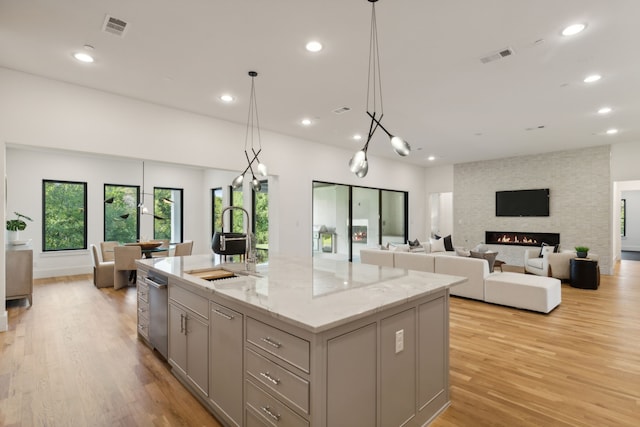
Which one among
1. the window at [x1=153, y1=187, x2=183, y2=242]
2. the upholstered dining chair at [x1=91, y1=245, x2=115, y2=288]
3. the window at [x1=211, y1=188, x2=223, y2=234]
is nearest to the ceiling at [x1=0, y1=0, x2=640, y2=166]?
the upholstered dining chair at [x1=91, y1=245, x2=115, y2=288]

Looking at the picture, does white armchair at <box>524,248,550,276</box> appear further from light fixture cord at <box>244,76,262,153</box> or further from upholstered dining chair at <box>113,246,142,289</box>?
upholstered dining chair at <box>113,246,142,289</box>

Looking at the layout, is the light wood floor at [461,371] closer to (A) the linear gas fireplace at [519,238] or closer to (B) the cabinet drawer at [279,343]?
(B) the cabinet drawer at [279,343]

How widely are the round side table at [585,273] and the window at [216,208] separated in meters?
8.53

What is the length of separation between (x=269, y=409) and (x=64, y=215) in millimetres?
8115

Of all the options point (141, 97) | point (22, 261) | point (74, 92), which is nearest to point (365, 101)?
point (141, 97)

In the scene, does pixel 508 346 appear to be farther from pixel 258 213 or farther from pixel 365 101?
pixel 258 213

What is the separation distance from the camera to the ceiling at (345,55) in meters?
2.74

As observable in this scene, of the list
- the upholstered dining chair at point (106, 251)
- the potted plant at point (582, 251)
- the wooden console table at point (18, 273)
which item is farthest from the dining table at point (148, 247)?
the potted plant at point (582, 251)

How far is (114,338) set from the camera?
146 inches

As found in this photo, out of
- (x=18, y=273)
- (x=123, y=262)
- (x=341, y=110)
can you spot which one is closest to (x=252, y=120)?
(x=341, y=110)

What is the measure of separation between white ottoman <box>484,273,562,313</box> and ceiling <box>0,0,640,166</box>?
266 cm

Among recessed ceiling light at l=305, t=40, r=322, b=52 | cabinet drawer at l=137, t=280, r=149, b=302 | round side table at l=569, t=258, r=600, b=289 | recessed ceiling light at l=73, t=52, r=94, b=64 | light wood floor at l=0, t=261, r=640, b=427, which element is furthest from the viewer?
round side table at l=569, t=258, r=600, b=289

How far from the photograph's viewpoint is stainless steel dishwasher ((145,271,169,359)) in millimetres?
2947

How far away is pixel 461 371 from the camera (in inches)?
115
